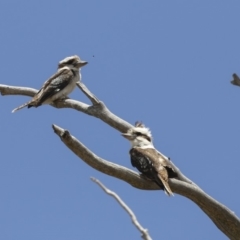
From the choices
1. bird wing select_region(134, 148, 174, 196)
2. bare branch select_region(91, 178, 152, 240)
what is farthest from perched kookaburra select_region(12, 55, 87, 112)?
bare branch select_region(91, 178, 152, 240)

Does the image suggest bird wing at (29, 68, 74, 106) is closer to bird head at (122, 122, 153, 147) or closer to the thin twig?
bird head at (122, 122, 153, 147)

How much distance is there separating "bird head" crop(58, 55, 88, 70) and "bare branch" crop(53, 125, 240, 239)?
5.00 m

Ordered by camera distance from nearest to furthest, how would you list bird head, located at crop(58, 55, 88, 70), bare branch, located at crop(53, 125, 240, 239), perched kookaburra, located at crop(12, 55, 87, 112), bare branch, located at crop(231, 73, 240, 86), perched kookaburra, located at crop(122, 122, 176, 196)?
bare branch, located at crop(231, 73, 240, 86) < bare branch, located at crop(53, 125, 240, 239) < perched kookaburra, located at crop(122, 122, 176, 196) < perched kookaburra, located at crop(12, 55, 87, 112) < bird head, located at crop(58, 55, 88, 70)

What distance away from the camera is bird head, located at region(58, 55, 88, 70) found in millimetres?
11234

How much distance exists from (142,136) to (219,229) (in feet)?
8.19

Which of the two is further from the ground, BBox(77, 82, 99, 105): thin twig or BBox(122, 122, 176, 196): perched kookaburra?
BBox(77, 82, 99, 105): thin twig

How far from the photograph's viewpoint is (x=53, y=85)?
10.5 metres

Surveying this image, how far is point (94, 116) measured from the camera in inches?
289

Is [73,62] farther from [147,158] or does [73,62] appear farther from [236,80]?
[236,80]

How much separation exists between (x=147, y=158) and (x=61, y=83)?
122 inches

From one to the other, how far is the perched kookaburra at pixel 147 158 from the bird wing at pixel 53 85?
5.78 ft

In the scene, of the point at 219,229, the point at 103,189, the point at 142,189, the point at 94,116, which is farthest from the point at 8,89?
the point at 103,189

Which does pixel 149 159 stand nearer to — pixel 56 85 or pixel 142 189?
pixel 142 189

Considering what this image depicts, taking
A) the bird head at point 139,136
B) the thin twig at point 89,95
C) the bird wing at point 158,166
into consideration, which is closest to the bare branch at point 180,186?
the bird wing at point 158,166
